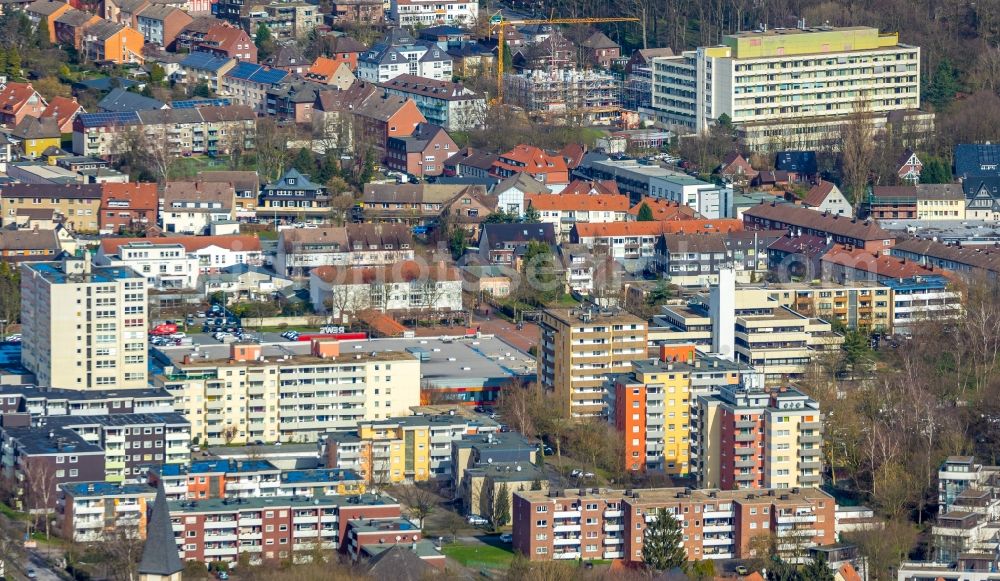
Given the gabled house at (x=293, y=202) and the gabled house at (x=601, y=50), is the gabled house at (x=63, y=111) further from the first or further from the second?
the gabled house at (x=601, y=50)

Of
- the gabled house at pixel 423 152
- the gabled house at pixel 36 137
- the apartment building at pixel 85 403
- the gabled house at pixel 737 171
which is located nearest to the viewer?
the apartment building at pixel 85 403

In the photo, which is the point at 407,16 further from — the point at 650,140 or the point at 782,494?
the point at 782,494

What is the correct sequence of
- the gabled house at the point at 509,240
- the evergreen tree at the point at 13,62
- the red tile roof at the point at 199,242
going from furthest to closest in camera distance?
1. the evergreen tree at the point at 13,62
2. the gabled house at the point at 509,240
3. the red tile roof at the point at 199,242

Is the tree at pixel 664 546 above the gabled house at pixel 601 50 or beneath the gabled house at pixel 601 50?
beneath

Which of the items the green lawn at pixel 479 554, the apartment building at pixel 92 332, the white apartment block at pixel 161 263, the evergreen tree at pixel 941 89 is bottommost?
the green lawn at pixel 479 554

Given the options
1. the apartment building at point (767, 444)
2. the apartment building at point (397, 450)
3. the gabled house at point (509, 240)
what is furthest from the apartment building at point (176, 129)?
the apartment building at point (767, 444)

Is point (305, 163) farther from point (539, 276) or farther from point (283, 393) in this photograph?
point (283, 393)

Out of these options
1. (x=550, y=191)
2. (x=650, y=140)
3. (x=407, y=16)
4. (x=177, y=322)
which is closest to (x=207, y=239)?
(x=177, y=322)

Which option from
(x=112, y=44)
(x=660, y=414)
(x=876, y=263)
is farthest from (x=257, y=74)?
(x=660, y=414)
